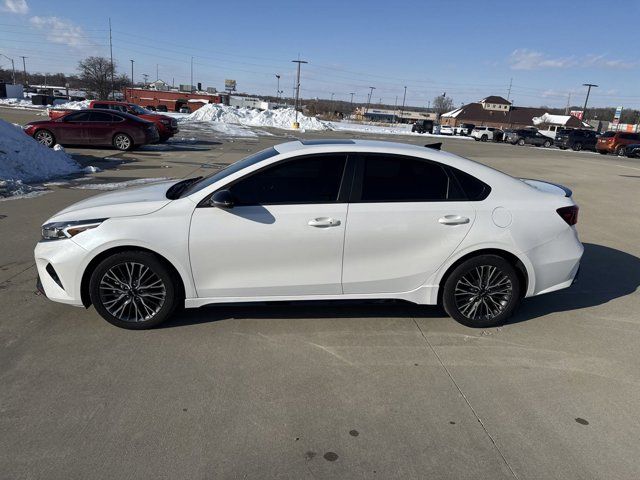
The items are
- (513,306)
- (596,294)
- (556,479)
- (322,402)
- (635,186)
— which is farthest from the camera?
(635,186)

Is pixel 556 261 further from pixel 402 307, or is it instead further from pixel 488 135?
pixel 488 135

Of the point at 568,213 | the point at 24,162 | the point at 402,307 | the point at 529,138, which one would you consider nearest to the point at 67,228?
the point at 402,307

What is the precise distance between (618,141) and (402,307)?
38.6m

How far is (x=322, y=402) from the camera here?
3.12m

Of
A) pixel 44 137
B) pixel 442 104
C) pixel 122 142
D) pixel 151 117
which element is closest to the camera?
pixel 44 137

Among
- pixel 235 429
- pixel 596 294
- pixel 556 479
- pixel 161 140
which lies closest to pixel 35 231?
pixel 235 429

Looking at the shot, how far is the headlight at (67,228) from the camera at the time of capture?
12.5ft

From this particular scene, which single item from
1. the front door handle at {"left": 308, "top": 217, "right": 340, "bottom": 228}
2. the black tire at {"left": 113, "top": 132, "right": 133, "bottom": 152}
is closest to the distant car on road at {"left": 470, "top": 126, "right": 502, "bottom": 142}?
the black tire at {"left": 113, "top": 132, "right": 133, "bottom": 152}

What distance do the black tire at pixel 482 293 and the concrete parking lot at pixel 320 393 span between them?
15 cm

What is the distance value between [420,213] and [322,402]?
1.79 meters

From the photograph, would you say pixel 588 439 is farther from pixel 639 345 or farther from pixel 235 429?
pixel 235 429

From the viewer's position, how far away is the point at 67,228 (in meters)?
3.85

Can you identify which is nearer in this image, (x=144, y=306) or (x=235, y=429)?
(x=235, y=429)

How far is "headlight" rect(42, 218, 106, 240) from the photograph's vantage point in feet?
12.5
